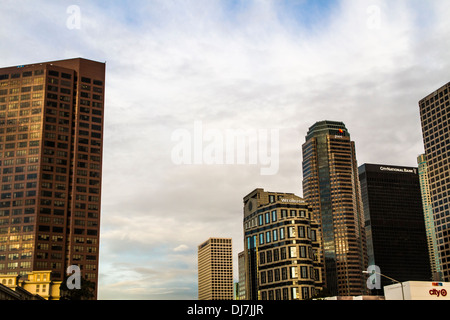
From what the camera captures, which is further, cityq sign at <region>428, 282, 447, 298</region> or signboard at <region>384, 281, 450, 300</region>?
cityq sign at <region>428, 282, 447, 298</region>

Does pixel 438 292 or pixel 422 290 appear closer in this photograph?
pixel 422 290

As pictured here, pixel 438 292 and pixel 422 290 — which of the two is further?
pixel 438 292

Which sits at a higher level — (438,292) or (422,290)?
(422,290)

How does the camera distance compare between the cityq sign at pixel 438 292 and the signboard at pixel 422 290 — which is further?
the cityq sign at pixel 438 292

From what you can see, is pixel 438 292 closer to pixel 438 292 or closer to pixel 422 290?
pixel 438 292

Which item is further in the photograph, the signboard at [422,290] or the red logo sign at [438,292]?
the red logo sign at [438,292]

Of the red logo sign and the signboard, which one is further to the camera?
the red logo sign

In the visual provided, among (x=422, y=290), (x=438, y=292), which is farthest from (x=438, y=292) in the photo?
(x=422, y=290)
